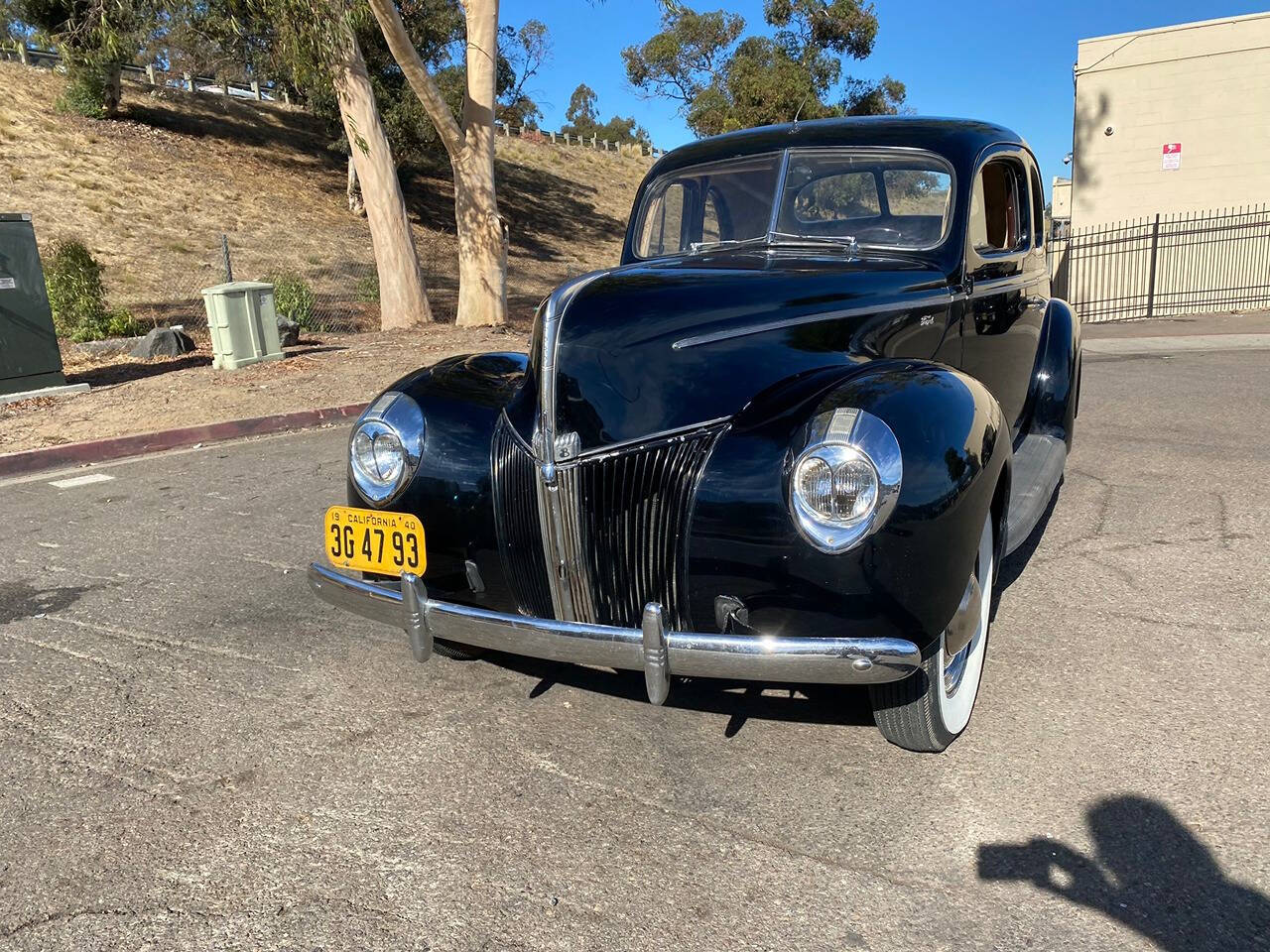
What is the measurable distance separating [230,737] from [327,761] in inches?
15.0

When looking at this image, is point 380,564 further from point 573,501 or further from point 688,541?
point 688,541

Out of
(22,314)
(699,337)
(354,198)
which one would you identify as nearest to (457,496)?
(699,337)

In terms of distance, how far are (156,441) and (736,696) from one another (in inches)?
259

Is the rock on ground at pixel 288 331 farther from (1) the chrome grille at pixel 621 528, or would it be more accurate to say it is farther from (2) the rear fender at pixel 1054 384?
(1) the chrome grille at pixel 621 528

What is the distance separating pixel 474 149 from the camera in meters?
13.7

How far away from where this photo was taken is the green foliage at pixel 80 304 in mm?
12844

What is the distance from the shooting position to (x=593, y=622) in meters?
2.74

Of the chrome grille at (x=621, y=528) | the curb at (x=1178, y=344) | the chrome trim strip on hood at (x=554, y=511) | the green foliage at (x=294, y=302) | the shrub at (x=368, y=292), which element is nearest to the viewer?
the chrome grille at (x=621, y=528)

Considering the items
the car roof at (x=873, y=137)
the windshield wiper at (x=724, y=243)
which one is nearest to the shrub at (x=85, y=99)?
the car roof at (x=873, y=137)

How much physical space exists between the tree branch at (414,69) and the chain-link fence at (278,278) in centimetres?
325

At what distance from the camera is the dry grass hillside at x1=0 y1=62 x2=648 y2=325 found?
72.9 ft

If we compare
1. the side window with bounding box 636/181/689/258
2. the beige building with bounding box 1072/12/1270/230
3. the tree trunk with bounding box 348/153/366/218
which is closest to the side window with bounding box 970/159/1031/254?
the side window with bounding box 636/181/689/258

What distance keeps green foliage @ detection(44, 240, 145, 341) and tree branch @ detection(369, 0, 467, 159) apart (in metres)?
5.01

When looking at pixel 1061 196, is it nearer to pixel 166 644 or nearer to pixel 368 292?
pixel 368 292
